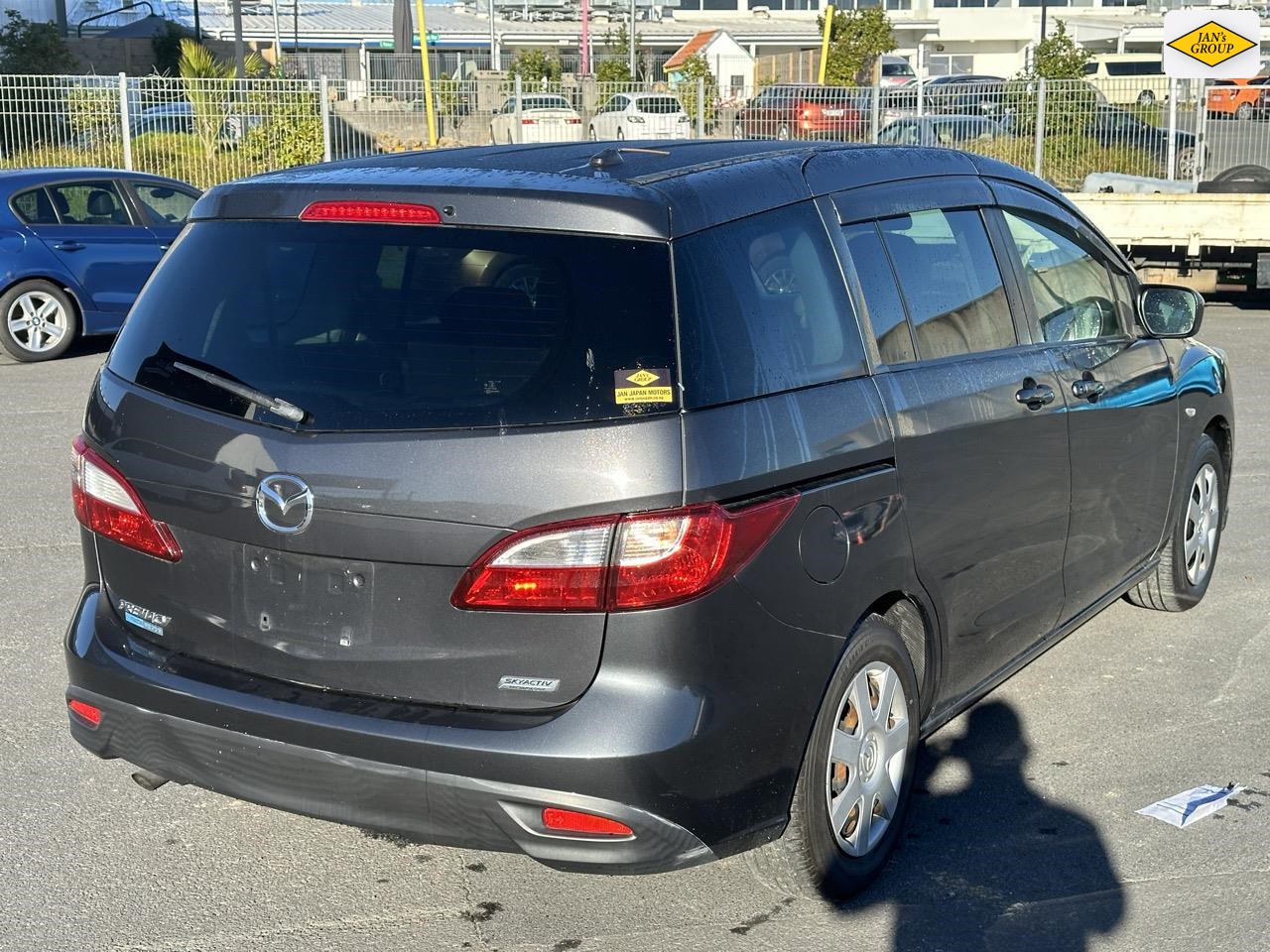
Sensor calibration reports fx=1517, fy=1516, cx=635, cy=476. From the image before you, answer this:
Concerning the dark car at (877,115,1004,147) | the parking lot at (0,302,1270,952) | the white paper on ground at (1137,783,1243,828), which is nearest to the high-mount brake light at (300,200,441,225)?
the parking lot at (0,302,1270,952)

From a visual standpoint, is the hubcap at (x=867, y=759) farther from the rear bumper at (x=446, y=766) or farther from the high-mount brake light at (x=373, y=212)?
the high-mount brake light at (x=373, y=212)

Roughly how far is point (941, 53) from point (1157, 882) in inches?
3092

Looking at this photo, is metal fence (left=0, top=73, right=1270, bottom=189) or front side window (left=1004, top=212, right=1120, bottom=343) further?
metal fence (left=0, top=73, right=1270, bottom=189)

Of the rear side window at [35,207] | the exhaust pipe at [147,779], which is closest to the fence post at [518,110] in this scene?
the rear side window at [35,207]

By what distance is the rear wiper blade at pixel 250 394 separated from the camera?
3283 mm

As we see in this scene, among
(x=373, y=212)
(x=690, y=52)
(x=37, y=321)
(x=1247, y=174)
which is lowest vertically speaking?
(x=37, y=321)

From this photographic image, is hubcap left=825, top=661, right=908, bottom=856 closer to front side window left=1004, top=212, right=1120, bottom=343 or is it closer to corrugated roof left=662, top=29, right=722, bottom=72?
front side window left=1004, top=212, right=1120, bottom=343

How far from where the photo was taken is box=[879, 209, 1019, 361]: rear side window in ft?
13.4

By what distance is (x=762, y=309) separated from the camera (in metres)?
3.45

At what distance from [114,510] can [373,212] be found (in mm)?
959

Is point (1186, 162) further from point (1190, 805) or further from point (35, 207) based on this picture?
point (1190, 805)

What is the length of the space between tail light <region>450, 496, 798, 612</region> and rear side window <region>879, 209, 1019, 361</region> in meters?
1.20

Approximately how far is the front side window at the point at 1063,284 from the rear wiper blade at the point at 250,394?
244 cm

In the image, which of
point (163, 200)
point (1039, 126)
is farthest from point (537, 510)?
point (1039, 126)
